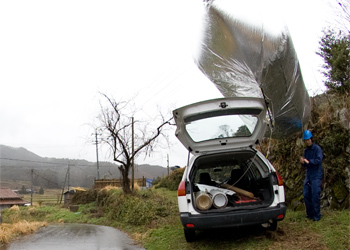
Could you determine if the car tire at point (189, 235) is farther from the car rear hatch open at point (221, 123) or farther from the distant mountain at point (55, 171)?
the distant mountain at point (55, 171)

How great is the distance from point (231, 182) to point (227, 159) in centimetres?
52

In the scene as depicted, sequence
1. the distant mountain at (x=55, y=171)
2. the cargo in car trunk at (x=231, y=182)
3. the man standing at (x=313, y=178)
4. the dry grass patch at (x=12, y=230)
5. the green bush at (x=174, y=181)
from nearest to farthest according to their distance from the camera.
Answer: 1. the cargo in car trunk at (x=231, y=182)
2. the man standing at (x=313, y=178)
3. the dry grass patch at (x=12, y=230)
4. the green bush at (x=174, y=181)
5. the distant mountain at (x=55, y=171)

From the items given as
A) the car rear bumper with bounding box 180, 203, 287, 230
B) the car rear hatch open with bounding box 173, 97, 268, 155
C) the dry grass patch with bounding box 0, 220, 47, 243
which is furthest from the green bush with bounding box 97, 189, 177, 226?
the car rear bumper with bounding box 180, 203, 287, 230

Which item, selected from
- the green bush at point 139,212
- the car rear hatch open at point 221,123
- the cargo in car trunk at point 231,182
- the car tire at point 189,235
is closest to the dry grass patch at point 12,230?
the green bush at point 139,212

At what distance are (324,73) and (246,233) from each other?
805 cm

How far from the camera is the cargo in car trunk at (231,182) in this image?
5074 millimetres

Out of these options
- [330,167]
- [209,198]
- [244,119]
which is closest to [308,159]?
[330,167]

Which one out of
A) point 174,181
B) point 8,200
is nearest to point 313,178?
point 174,181

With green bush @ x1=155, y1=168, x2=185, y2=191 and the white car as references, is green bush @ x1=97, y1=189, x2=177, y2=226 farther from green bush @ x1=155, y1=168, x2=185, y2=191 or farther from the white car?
green bush @ x1=155, y1=168, x2=185, y2=191

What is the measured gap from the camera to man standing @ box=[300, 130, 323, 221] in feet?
17.7

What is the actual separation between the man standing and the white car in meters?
0.81

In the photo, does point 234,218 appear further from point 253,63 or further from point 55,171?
point 55,171

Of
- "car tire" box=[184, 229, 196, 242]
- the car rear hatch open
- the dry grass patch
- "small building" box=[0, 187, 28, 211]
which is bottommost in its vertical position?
"small building" box=[0, 187, 28, 211]

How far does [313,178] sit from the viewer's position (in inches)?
216
